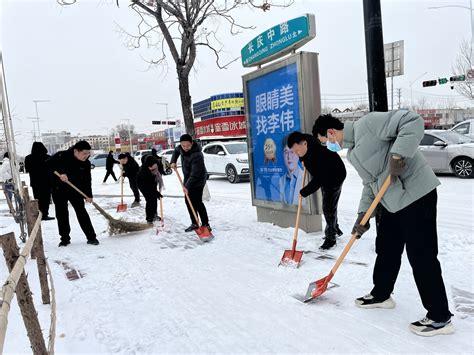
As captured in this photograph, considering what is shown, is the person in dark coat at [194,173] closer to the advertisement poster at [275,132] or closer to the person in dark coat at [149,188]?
the advertisement poster at [275,132]

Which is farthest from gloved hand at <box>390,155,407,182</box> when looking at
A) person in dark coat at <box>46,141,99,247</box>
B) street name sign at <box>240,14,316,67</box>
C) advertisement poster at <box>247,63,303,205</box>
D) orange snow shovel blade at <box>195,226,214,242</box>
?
person in dark coat at <box>46,141,99,247</box>

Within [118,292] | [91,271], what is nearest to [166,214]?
[91,271]

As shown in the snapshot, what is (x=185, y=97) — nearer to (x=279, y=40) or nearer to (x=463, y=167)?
(x=279, y=40)

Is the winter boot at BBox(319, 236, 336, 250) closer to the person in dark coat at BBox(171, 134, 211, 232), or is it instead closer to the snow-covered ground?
the snow-covered ground

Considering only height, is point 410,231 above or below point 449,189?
above

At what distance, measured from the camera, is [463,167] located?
9.73 m

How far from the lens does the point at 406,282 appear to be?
3494mm

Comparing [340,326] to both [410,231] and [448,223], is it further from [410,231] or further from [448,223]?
[448,223]

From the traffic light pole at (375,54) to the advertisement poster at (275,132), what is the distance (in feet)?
3.76

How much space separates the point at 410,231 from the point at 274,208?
137 inches

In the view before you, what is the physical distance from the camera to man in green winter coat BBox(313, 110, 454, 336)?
2.47m

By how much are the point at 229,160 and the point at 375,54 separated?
9.34 metres

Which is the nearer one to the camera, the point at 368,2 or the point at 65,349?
the point at 65,349

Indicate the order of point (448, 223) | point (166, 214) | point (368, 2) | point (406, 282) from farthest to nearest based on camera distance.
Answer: point (166, 214) < point (448, 223) < point (368, 2) < point (406, 282)
